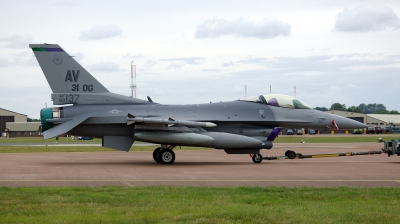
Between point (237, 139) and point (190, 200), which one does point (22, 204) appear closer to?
point (190, 200)

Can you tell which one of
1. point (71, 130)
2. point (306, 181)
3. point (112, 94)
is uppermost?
point (112, 94)

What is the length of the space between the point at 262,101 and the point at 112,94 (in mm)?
5969

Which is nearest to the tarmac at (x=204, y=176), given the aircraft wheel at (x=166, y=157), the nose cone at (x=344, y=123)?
the aircraft wheel at (x=166, y=157)

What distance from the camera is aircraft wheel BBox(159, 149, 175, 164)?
20906 mm

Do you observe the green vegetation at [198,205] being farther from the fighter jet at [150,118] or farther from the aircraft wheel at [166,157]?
the aircraft wheel at [166,157]

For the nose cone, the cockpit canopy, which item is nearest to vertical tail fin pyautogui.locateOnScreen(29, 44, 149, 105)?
the cockpit canopy

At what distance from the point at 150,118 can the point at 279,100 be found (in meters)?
5.54

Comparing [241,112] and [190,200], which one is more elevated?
[241,112]

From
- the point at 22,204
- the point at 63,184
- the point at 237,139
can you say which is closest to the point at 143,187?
the point at 63,184

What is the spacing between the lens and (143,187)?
1262cm

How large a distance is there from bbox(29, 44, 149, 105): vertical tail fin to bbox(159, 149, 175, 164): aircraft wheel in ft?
8.90

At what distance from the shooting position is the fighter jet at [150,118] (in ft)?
66.2

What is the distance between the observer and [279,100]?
22.1m

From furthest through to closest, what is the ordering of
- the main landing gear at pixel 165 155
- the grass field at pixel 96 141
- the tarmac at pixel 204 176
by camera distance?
the grass field at pixel 96 141, the main landing gear at pixel 165 155, the tarmac at pixel 204 176
